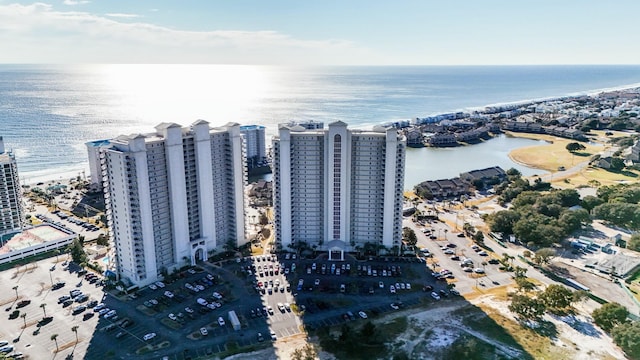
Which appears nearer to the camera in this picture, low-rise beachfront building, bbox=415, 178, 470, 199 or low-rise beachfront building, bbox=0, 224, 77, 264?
low-rise beachfront building, bbox=0, 224, 77, 264

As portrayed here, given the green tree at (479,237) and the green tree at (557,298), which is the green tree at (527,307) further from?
the green tree at (479,237)

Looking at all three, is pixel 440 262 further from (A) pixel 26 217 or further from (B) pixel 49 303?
(A) pixel 26 217

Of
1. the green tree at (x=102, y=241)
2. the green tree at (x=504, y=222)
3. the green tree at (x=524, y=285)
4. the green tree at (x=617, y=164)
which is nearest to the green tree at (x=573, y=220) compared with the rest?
the green tree at (x=504, y=222)

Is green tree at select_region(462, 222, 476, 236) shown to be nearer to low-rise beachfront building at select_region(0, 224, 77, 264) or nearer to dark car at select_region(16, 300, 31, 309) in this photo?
low-rise beachfront building at select_region(0, 224, 77, 264)

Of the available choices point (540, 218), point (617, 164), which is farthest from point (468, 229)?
point (617, 164)

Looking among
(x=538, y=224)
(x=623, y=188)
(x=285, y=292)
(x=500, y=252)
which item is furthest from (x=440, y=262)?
(x=623, y=188)

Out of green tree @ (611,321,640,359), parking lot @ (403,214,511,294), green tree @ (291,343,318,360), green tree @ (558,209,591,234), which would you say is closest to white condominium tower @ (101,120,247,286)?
green tree @ (291,343,318,360)

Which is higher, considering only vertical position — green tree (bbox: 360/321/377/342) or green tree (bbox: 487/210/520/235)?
green tree (bbox: 487/210/520/235)
